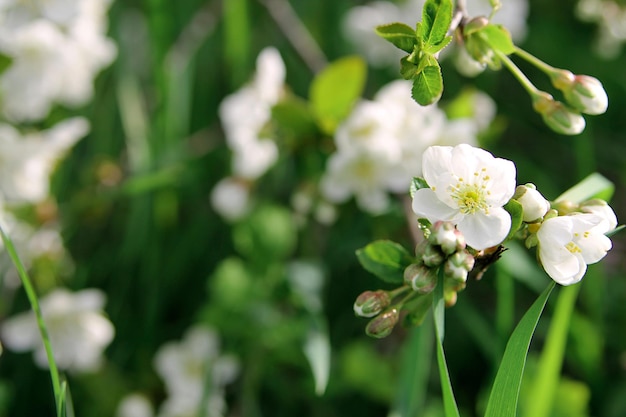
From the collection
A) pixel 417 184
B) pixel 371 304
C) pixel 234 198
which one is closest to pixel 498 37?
pixel 417 184

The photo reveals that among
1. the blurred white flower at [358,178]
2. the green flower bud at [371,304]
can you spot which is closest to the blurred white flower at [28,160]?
the blurred white flower at [358,178]

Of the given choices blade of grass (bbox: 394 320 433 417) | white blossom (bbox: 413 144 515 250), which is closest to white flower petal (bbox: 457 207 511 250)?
white blossom (bbox: 413 144 515 250)

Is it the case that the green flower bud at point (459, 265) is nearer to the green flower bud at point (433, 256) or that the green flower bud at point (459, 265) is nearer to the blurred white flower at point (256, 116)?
the green flower bud at point (433, 256)

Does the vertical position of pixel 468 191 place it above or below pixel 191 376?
above

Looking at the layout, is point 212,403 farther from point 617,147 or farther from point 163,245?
point 617,147

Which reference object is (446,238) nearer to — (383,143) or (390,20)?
(383,143)
